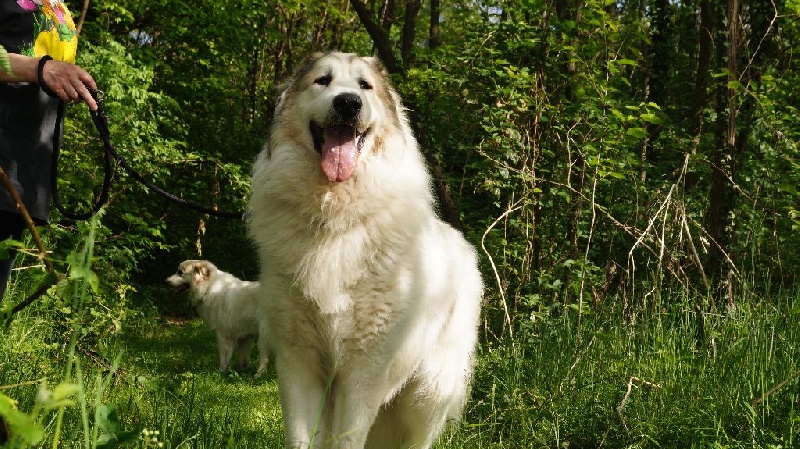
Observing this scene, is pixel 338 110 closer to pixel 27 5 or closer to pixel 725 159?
pixel 27 5

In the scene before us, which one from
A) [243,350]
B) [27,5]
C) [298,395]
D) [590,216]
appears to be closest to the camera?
[27,5]

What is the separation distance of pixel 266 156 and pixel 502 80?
323 centimetres

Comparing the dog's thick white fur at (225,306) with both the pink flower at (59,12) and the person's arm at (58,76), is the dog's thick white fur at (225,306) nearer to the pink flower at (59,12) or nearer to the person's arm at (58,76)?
the pink flower at (59,12)

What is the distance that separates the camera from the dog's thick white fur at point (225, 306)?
8.80 metres

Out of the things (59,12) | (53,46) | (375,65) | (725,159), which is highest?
(59,12)

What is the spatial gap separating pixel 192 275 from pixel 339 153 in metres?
7.18

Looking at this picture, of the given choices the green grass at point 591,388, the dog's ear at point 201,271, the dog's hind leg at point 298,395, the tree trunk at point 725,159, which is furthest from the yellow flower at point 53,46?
the dog's ear at point 201,271

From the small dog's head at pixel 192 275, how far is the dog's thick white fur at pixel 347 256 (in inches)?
263

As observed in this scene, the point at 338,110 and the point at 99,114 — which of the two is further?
the point at 338,110

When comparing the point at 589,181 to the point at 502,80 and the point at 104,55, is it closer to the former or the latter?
the point at 502,80

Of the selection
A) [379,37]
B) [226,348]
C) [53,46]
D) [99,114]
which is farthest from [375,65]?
[226,348]

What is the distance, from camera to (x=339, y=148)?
321 centimetres

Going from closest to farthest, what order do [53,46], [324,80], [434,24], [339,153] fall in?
[53,46], [339,153], [324,80], [434,24]

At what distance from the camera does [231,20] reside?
1261cm
